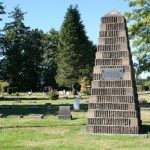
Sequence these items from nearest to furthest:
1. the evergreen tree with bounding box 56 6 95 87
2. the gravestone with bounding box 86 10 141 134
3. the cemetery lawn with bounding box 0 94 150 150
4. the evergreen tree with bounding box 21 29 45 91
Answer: the cemetery lawn with bounding box 0 94 150 150
the gravestone with bounding box 86 10 141 134
the evergreen tree with bounding box 56 6 95 87
the evergreen tree with bounding box 21 29 45 91

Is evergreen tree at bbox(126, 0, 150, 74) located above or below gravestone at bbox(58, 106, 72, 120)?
above

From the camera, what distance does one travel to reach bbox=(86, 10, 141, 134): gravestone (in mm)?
16312

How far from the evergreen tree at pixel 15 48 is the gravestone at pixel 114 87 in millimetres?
57937

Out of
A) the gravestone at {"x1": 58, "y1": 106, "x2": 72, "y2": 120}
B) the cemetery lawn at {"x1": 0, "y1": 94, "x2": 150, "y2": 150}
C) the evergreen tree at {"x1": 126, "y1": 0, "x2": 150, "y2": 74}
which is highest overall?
the evergreen tree at {"x1": 126, "y1": 0, "x2": 150, "y2": 74}

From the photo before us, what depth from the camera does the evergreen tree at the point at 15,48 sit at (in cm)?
7729

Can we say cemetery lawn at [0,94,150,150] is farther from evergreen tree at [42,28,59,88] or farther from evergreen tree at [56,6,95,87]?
evergreen tree at [42,28,59,88]

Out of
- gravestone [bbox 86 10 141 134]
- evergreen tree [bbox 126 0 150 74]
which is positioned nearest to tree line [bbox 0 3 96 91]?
evergreen tree [bbox 126 0 150 74]

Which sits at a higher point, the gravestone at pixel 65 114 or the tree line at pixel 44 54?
the tree line at pixel 44 54

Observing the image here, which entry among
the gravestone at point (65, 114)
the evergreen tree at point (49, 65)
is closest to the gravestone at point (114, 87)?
the gravestone at point (65, 114)

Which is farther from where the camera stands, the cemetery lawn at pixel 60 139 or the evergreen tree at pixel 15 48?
the evergreen tree at pixel 15 48

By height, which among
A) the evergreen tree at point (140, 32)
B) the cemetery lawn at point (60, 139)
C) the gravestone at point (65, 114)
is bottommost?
the cemetery lawn at point (60, 139)

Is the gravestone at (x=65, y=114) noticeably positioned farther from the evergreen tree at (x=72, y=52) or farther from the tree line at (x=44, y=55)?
the evergreen tree at (x=72, y=52)

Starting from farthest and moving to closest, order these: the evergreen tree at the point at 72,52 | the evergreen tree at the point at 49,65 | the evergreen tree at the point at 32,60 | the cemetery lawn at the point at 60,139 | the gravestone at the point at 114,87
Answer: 1. the evergreen tree at the point at 49,65
2. the evergreen tree at the point at 32,60
3. the evergreen tree at the point at 72,52
4. the gravestone at the point at 114,87
5. the cemetery lawn at the point at 60,139

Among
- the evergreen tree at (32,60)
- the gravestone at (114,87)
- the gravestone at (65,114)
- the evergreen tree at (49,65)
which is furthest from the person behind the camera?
the evergreen tree at (49,65)
